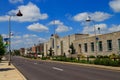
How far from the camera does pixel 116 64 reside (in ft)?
99.0

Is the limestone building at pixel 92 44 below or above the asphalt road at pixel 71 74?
above

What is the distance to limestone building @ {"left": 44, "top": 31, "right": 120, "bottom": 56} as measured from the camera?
6124cm

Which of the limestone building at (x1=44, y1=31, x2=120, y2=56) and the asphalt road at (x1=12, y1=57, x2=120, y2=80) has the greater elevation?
the limestone building at (x1=44, y1=31, x2=120, y2=56)

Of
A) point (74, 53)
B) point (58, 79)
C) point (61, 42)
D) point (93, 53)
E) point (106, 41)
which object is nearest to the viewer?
point (58, 79)

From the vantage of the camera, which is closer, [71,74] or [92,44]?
[71,74]

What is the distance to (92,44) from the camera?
74.0m

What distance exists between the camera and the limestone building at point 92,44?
61.2 meters

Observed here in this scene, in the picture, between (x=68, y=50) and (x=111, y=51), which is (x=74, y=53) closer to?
(x=68, y=50)

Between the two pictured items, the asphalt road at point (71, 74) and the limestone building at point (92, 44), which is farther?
the limestone building at point (92, 44)

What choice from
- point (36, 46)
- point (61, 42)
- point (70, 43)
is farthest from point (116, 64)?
point (36, 46)

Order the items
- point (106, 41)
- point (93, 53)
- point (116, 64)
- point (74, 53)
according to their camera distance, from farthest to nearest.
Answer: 1. point (74, 53)
2. point (93, 53)
3. point (106, 41)
4. point (116, 64)

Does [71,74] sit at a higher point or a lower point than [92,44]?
lower

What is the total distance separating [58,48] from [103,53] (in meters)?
46.0

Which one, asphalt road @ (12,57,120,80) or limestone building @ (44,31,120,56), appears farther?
limestone building @ (44,31,120,56)
